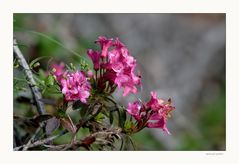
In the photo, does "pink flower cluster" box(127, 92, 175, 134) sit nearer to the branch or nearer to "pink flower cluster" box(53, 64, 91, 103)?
"pink flower cluster" box(53, 64, 91, 103)

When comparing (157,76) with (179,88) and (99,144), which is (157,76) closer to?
(179,88)

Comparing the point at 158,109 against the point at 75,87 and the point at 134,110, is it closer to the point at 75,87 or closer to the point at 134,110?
the point at 134,110

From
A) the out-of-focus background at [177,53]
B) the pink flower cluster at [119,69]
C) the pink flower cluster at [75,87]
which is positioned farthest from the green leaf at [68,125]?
the out-of-focus background at [177,53]

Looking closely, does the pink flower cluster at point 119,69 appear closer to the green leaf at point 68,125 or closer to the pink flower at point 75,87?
the pink flower at point 75,87

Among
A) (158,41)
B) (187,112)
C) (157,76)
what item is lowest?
(187,112)

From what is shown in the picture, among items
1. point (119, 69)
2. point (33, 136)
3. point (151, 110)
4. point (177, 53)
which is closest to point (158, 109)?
point (151, 110)

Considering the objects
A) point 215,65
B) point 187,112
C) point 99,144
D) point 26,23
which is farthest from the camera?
point 215,65
